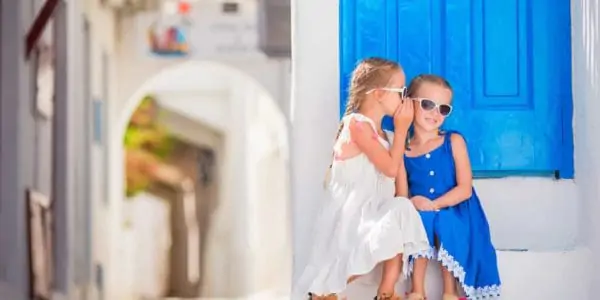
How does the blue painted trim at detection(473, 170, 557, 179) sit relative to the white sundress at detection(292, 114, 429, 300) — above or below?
above

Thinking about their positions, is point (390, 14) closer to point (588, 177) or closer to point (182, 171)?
point (588, 177)

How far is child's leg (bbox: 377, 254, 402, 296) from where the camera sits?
3.87 meters

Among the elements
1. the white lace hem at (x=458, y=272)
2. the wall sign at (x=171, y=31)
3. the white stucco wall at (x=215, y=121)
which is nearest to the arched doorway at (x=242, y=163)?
the white stucco wall at (x=215, y=121)

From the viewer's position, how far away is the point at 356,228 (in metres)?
3.90

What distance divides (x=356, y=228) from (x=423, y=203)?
0.34 metres

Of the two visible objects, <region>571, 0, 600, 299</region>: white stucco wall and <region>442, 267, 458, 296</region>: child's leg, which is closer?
<region>442, 267, 458, 296</region>: child's leg

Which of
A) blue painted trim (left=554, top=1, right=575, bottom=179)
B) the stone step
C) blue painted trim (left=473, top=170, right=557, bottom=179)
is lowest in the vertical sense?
the stone step

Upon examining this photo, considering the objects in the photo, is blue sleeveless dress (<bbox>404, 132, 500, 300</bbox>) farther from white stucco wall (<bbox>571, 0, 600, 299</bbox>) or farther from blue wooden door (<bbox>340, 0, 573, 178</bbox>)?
white stucco wall (<bbox>571, 0, 600, 299</bbox>)

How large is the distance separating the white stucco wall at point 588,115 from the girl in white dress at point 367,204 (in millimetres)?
826

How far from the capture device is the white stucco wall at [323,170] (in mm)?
4391

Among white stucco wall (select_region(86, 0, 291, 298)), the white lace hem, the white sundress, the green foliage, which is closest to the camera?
the white sundress

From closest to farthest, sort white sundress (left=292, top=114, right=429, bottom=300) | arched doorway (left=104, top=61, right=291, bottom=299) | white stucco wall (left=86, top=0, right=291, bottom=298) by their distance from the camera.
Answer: white sundress (left=292, top=114, right=429, bottom=300), white stucco wall (left=86, top=0, right=291, bottom=298), arched doorway (left=104, top=61, right=291, bottom=299)

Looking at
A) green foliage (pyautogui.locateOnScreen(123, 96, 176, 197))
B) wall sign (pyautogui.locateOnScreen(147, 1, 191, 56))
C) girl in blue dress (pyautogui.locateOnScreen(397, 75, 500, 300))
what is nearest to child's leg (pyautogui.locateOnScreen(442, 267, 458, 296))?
girl in blue dress (pyautogui.locateOnScreen(397, 75, 500, 300))

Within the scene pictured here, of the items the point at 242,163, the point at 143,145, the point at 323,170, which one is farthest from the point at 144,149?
the point at 323,170
